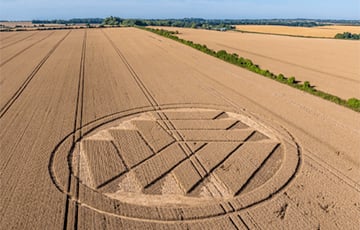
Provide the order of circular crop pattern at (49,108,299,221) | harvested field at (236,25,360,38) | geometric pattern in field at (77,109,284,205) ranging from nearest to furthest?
circular crop pattern at (49,108,299,221) < geometric pattern in field at (77,109,284,205) < harvested field at (236,25,360,38)

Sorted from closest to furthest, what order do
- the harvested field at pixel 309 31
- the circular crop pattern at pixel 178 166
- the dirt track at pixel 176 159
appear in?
the dirt track at pixel 176 159
the circular crop pattern at pixel 178 166
the harvested field at pixel 309 31

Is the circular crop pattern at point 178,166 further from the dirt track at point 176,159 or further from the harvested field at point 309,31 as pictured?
the harvested field at point 309,31

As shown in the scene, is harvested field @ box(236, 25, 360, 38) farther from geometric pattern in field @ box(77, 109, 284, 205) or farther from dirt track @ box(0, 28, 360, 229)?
geometric pattern in field @ box(77, 109, 284, 205)

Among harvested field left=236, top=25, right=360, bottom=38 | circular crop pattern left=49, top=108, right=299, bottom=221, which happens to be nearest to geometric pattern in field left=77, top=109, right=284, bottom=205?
circular crop pattern left=49, top=108, right=299, bottom=221

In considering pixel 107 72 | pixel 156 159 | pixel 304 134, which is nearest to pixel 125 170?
pixel 156 159

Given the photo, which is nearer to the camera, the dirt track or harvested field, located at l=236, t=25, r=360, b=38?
the dirt track

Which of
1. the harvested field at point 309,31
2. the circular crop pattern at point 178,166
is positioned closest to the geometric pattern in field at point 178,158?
the circular crop pattern at point 178,166

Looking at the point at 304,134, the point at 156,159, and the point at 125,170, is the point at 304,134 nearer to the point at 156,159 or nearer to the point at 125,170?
the point at 156,159

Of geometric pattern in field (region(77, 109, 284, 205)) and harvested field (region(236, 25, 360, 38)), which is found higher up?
geometric pattern in field (region(77, 109, 284, 205))

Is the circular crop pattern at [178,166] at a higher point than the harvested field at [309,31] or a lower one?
higher
